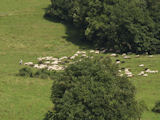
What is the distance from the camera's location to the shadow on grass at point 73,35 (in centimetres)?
8006

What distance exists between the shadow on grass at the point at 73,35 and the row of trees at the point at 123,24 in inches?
50.1

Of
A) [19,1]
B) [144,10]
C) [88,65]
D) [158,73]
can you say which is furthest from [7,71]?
[19,1]

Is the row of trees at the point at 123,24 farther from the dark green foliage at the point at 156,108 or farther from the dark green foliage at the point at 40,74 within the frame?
the dark green foliage at the point at 156,108

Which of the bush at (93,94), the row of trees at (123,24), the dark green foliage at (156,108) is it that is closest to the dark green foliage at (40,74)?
the dark green foliage at (156,108)

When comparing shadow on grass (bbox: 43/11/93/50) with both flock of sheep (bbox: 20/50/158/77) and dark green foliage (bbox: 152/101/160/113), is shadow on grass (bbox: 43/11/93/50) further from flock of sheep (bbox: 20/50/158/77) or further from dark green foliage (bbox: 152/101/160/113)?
dark green foliage (bbox: 152/101/160/113)

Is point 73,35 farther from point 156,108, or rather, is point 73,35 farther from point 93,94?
point 93,94

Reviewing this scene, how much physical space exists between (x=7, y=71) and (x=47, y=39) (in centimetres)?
2682

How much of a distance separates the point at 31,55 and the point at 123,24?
696 inches

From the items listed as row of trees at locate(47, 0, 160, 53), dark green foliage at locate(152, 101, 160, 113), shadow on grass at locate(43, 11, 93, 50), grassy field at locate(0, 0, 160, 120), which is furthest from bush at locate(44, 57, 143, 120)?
shadow on grass at locate(43, 11, 93, 50)

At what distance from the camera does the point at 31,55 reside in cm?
6975

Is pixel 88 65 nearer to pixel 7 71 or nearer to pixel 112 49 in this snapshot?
pixel 7 71

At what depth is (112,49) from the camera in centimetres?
7269

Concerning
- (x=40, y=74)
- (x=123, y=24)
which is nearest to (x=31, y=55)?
(x=123, y=24)

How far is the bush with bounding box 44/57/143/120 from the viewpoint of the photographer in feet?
106
